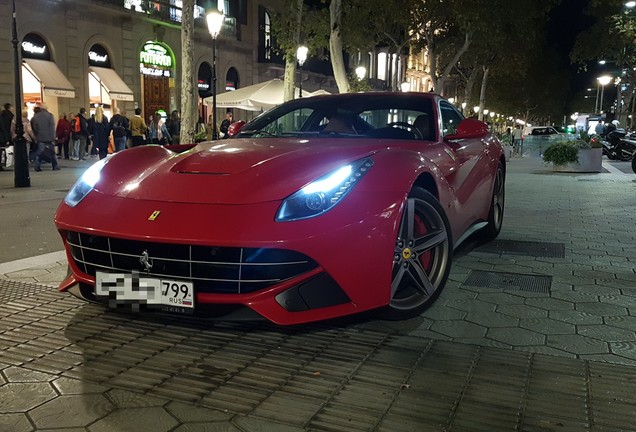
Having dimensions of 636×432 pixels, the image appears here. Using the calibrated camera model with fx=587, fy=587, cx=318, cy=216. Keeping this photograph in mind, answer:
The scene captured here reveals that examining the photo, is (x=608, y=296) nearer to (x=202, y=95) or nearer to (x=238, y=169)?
(x=238, y=169)

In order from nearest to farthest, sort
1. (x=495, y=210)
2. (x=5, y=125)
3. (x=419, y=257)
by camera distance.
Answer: (x=419, y=257) < (x=495, y=210) < (x=5, y=125)

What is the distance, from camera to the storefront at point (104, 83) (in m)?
23.7

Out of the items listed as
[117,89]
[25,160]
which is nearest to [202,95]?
[117,89]

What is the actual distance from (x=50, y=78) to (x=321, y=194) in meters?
21.0

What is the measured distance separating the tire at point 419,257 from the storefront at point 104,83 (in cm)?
2244

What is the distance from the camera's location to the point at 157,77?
1067 inches

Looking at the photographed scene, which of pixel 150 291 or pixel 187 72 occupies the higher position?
pixel 187 72

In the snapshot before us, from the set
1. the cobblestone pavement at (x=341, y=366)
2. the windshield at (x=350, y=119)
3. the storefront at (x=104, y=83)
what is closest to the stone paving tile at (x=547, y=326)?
the cobblestone pavement at (x=341, y=366)

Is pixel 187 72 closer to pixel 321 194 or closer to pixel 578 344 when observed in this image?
pixel 321 194

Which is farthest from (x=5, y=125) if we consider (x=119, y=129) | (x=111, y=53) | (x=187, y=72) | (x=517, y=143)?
(x=517, y=143)

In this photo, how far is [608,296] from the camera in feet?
14.4

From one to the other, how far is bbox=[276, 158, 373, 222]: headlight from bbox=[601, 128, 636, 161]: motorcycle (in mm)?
22345

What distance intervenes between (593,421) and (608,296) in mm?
2141

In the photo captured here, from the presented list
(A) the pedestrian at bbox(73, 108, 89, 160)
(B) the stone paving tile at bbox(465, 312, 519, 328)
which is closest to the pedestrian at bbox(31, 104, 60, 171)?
(A) the pedestrian at bbox(73, 108, 89, 160)
